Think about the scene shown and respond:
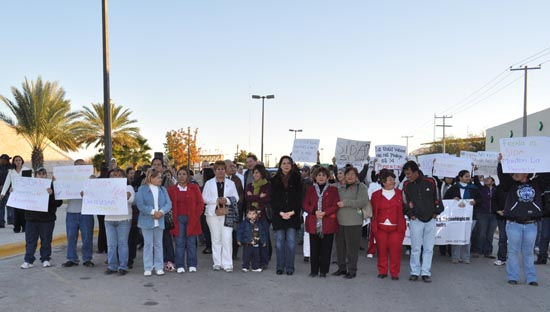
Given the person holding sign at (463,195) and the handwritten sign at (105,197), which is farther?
the person holding sign at (463,195)

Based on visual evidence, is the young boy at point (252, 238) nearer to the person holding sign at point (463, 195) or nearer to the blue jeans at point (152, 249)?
the blue jeans at point (152, 249)

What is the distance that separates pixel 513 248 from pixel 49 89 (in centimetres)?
2653

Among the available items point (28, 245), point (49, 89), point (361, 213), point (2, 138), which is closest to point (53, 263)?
point (28, 245)

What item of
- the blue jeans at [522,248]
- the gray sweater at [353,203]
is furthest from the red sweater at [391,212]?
the blue jeans at [522,248]

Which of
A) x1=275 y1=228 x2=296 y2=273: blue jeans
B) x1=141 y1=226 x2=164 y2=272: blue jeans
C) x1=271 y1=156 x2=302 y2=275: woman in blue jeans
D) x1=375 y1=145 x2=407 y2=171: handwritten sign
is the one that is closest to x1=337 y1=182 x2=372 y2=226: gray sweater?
x1=271 y1=156 x2=302 y2=275: woman in blue jeans

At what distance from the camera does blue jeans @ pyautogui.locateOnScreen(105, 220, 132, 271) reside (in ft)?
26.3

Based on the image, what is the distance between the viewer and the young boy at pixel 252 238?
8.42 metres

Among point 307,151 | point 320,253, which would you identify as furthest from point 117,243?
point 307,151

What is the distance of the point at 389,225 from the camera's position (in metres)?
7.91

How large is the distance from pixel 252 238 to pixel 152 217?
5.71 feet

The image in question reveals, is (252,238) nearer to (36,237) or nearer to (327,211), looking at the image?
(327,211)

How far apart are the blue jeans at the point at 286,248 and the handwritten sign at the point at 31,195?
13.3 feet

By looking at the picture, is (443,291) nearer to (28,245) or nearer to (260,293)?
(260,293)

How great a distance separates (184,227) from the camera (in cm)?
845
